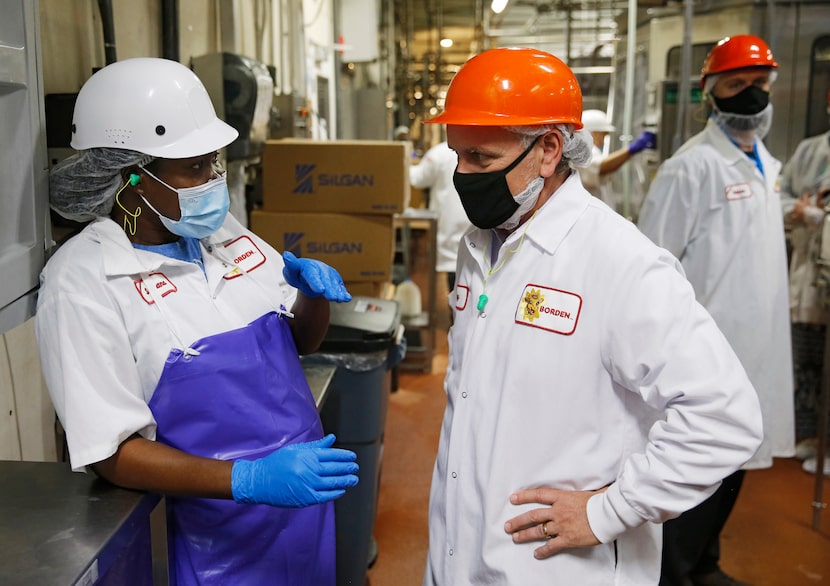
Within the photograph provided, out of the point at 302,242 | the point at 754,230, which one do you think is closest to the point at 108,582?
the point at 754,230

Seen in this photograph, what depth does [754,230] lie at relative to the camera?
90.0 inches

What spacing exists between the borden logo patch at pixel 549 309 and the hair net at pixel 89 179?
70 cm

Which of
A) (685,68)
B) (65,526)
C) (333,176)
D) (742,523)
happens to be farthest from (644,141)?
(65,526)

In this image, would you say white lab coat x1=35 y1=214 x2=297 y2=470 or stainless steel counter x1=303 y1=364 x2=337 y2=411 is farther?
stainless steel counter x1=303 y1=364 x2=337 y2=411

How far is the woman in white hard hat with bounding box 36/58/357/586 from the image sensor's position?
112cm

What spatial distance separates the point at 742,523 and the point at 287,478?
2.36 m

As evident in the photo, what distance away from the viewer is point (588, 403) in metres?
1.10

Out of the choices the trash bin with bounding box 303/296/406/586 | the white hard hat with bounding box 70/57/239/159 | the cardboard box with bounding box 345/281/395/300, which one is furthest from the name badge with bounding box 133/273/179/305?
the cardboard box with bounding box 345/281/395/300

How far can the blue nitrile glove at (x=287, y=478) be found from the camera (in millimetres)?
1158

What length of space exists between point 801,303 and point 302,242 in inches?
88.8

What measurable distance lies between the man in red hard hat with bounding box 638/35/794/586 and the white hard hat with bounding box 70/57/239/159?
1596 mm

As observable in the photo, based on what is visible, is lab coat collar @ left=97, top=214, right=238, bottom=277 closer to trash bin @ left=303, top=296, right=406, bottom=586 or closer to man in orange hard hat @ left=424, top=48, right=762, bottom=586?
man in orange hard hat @ left=424, top=48, right=762, bottom=586

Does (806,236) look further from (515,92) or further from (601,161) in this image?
(515,92)

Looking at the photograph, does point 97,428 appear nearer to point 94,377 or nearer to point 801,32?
point 94,377
